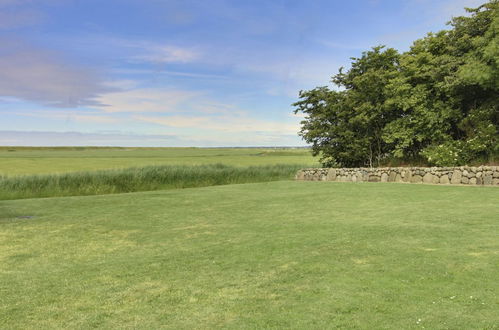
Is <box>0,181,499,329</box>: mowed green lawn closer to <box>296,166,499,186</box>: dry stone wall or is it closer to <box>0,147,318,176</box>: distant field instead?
<box>296,166,499,186</box>: dry stone wall

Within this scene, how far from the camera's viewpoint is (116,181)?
70.4 ft

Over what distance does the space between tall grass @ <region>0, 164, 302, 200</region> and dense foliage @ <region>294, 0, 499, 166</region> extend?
5794 millimetres

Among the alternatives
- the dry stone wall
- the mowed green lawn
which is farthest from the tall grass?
the mowed green lawn

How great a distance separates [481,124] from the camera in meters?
17.0

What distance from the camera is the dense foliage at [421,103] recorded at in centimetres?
1678

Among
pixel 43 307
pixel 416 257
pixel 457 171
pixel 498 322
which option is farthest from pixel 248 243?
pixel 457 171

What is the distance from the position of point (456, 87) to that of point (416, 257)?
606 inches

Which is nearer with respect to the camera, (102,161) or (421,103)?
(421,103)

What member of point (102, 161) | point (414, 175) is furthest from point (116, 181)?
point (102, 161)

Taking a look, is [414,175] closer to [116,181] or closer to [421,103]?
[421,103]

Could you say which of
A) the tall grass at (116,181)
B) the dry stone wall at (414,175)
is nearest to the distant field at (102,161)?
the tall grass at (116,181)

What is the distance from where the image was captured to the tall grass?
61.2 ft

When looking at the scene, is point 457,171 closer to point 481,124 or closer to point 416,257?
point 481,124

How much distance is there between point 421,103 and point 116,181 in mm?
17586
